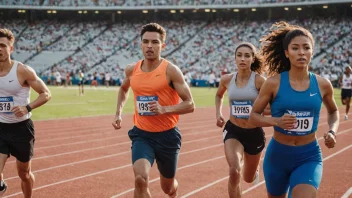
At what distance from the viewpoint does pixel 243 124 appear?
20.0ft

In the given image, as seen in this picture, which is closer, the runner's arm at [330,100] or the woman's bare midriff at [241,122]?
the runner's arm at [330,100]

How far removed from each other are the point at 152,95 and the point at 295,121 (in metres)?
1.70

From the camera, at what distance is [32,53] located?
2036 inches

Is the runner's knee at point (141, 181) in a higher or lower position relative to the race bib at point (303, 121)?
lower

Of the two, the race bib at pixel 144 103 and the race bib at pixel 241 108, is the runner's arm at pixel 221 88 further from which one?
the race bib at pixel 144 103

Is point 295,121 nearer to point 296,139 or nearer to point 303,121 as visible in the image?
point 303,121

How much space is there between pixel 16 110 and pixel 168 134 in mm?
1664

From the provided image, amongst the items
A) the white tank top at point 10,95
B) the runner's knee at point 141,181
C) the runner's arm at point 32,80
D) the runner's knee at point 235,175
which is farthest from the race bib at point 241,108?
the white tank top at point 10,95

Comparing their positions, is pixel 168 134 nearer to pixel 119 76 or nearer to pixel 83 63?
pixel 119 76

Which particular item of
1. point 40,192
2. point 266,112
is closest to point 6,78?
point 40,192

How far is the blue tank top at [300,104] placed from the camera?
3.93 meters

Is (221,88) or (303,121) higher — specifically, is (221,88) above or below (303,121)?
below

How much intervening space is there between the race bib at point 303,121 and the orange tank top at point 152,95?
1527 mm

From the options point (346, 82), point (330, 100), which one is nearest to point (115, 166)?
point (330, 100)
